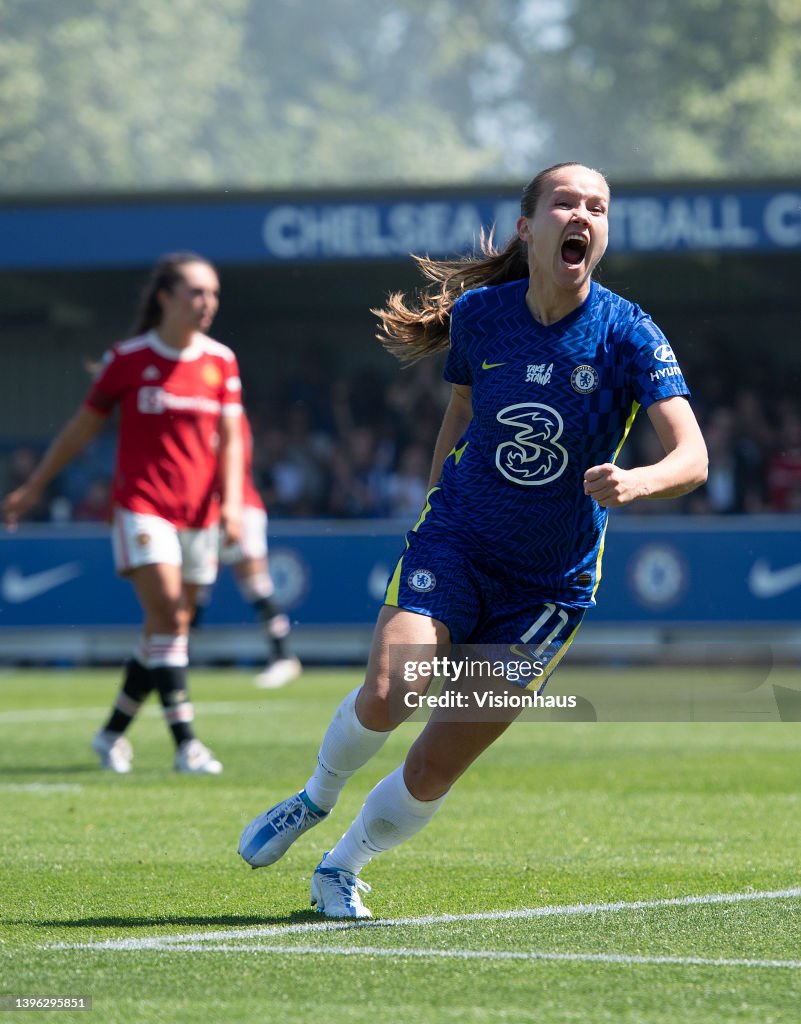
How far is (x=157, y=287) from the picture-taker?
8898mm

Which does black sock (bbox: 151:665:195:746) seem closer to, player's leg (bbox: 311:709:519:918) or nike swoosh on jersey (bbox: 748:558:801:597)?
player's leg (bbox: 311:709:519:918)

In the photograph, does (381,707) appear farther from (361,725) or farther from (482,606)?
(482,606)

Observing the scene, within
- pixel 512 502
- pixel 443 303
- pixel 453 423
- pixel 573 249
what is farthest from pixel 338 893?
pixel 573 249

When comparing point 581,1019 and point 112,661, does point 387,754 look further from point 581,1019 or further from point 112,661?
point 112,661

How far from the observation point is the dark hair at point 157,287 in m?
8.81

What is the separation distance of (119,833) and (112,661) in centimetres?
1218

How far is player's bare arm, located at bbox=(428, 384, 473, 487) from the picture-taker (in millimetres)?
5141

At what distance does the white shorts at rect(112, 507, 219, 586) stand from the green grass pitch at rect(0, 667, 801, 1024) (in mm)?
1006

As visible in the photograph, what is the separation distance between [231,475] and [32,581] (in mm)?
9892

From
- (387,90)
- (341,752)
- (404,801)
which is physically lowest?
(404,801)

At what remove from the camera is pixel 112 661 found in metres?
18.8

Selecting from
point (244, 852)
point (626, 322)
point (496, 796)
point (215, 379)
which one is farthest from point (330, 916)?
point (215, 379)

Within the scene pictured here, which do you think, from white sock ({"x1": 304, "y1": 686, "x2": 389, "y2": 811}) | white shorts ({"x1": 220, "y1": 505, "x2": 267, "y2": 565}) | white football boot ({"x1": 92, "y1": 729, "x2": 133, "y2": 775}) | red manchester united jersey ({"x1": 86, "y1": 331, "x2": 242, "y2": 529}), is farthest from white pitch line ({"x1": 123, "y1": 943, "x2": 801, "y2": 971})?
white shorts ({"x1": 220, "y1": 505, "x2": 267, "y2": 565})

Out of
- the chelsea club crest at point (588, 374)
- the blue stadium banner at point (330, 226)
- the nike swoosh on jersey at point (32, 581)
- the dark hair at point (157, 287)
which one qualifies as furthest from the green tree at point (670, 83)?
the chelsea club crest at point (588, 374)
